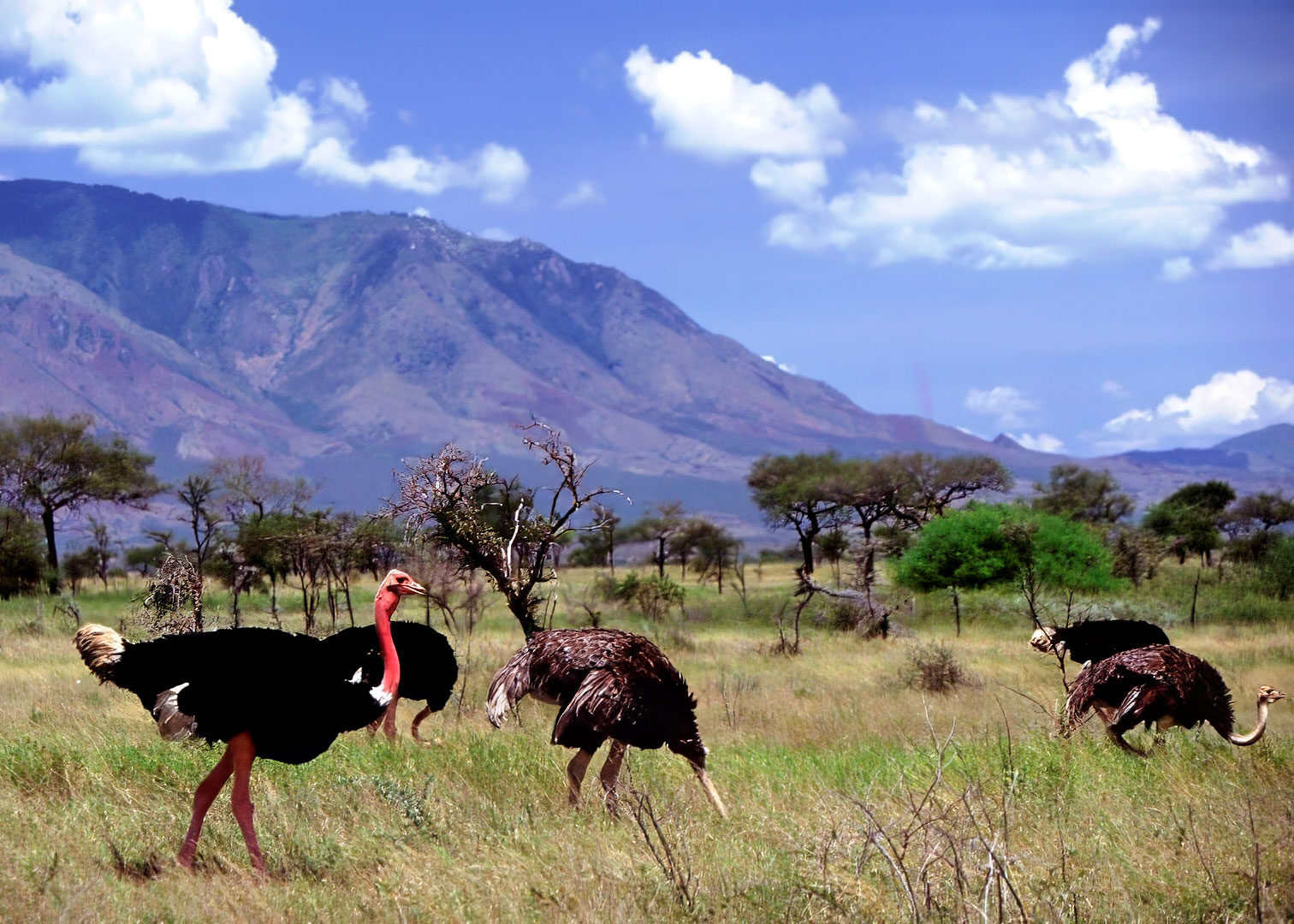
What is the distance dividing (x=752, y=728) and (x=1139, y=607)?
821 inches

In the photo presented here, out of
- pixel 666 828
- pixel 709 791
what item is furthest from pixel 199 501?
pixel 666 828

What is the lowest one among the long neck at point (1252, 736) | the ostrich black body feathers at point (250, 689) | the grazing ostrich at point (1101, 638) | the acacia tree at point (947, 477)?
the long neck at point (1252, 736)

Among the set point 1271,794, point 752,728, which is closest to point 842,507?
point 752,728

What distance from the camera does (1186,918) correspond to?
17.2 feet

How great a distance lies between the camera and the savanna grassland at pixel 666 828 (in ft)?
17.2

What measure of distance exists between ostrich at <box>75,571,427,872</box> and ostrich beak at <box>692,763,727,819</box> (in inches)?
75.9

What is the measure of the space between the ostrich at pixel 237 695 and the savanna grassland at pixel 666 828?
0.08 metres

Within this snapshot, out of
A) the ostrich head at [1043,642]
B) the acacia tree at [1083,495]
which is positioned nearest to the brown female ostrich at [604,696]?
the ostrich head at [1043,642]

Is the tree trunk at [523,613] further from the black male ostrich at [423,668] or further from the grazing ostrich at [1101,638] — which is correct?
the grazing ostrich at [1101,638]

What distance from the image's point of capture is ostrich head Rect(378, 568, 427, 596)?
6898mm

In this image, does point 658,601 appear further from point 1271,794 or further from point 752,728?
point 1271,794

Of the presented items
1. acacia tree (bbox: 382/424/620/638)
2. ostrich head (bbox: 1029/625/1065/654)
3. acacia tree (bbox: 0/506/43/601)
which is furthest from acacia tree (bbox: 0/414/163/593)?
ostrich head (bbox: 1029/625/1065/654)

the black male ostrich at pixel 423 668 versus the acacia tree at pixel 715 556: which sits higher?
the black male ostrich at pixel 423 668

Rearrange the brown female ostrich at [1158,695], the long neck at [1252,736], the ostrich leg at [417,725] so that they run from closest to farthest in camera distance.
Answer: the long neck at [1252,736] → the brown female ostrich at [1158,695] → the ostrich leg at [417,725]
